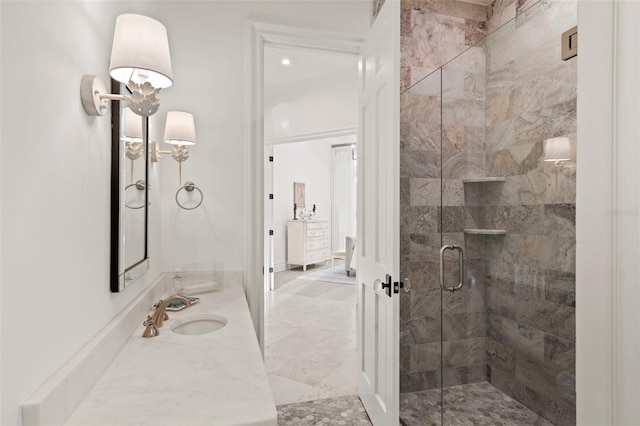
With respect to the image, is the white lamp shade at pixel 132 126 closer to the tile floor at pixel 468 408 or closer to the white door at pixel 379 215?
the white door at pixel 379 215

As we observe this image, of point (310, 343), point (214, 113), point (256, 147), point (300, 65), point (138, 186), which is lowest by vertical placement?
point (310, 343)

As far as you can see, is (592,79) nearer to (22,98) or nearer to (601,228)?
(601,228)

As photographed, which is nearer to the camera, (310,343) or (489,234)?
(489,234)

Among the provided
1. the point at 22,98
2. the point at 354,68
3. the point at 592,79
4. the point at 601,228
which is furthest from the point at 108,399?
the point at 354,68

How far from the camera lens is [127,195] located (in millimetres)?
1458

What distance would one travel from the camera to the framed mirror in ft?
4.34

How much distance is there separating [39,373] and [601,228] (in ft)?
3.68

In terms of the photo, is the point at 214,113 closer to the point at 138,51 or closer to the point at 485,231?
the point at 138,51

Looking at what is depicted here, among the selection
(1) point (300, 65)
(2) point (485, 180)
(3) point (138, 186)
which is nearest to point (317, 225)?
(1) point (300, 65)

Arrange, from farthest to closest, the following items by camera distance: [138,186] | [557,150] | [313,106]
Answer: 1. [313,106]
2. [557,150]
3. [138,186]

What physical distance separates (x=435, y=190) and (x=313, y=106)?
9.31 feet

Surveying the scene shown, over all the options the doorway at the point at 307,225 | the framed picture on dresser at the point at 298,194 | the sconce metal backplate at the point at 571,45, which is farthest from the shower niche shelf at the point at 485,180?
the framed picture on dresser at the point at 298,194

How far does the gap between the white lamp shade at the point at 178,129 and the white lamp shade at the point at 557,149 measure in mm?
2000

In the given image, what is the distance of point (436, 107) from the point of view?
7.96 ft
